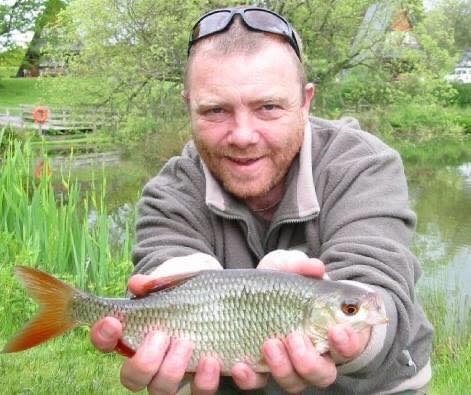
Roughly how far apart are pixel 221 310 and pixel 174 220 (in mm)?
730

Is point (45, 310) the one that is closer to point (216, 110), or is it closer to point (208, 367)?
point (208, 367)

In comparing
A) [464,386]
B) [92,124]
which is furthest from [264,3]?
[464,386]

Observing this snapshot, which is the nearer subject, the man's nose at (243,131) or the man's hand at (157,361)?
the man's hand at (157,361)

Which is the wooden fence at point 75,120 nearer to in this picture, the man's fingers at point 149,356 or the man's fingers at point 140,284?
the man's fingers at point 140,284

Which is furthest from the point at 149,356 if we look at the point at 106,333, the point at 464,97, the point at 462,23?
the point at 462,23

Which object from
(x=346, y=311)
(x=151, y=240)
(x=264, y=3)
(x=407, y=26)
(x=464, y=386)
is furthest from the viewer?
(x=407, y=26)

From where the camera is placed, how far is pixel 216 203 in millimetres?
2600

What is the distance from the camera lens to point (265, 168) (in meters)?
2.52

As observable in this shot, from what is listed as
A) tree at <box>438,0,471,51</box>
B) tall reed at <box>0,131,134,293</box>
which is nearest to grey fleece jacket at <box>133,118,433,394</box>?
tall reed at <box>0,131,134,293</box>

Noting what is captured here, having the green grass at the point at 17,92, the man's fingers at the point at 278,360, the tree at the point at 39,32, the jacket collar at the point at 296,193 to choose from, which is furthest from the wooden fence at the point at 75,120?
the man's fingers at the point at 278,360

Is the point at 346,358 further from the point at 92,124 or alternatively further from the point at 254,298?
the point at 92,124

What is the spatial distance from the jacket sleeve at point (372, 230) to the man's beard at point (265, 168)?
14 cm

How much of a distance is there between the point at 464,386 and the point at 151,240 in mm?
2618

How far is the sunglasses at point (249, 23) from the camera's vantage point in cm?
251
